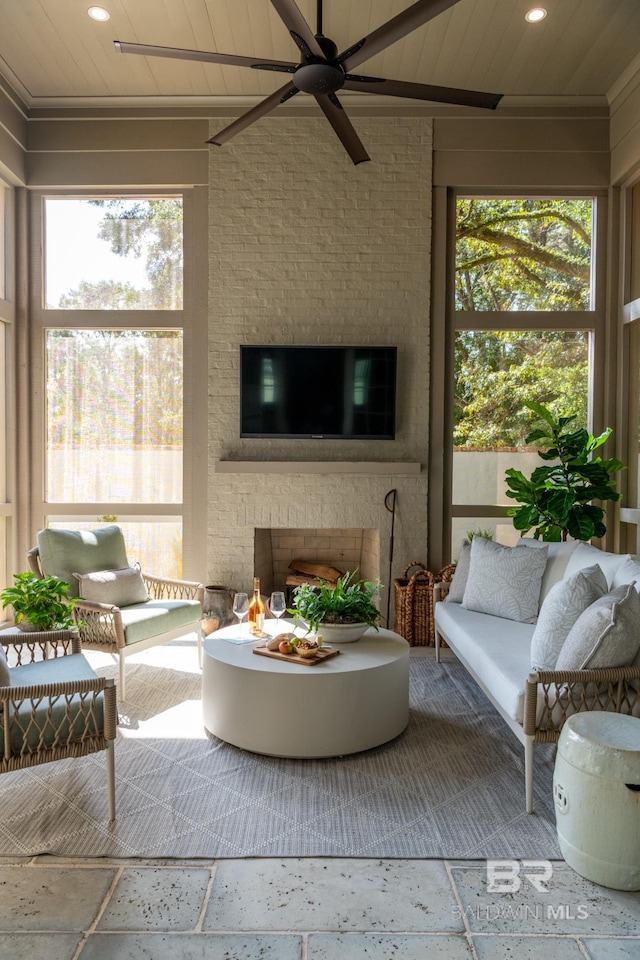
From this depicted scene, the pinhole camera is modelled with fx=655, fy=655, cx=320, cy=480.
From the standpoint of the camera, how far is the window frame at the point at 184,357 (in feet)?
16.3

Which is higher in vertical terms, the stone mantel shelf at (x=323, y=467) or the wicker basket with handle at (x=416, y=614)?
the stone mantel shelf at (x=323, y=467)

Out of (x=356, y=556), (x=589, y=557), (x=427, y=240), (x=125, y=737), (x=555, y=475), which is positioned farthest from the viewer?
(x=356, y=556)

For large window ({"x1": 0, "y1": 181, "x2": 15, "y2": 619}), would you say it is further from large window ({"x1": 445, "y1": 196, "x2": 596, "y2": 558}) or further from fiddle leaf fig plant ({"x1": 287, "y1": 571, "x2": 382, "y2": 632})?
large window ({"x1": 445, "y1": 196, "x2": 596, "y2": 558})

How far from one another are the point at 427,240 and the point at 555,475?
1968 mm

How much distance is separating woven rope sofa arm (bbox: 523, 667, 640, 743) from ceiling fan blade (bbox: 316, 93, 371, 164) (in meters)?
2.71

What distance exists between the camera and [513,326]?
4906 mm

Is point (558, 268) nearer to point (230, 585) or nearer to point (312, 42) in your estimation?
point (312, 42)

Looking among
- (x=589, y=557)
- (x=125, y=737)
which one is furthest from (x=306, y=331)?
(x=125, y=737)

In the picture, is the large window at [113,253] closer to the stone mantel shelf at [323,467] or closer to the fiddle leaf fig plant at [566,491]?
the stone mantel shelf at [323,467]

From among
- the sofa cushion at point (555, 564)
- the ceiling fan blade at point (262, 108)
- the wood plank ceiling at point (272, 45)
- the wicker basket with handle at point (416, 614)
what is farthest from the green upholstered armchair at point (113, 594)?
the wood plank ceiling at point (272, 45)

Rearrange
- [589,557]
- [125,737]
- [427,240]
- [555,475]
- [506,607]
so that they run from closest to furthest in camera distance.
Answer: [125,737] → [589,557] → [506,607] → [555,475] → [427,240]

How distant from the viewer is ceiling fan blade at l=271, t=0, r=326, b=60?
2.42 m

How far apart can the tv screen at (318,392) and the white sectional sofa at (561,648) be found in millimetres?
1826

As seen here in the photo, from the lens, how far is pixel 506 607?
3.55 metres
